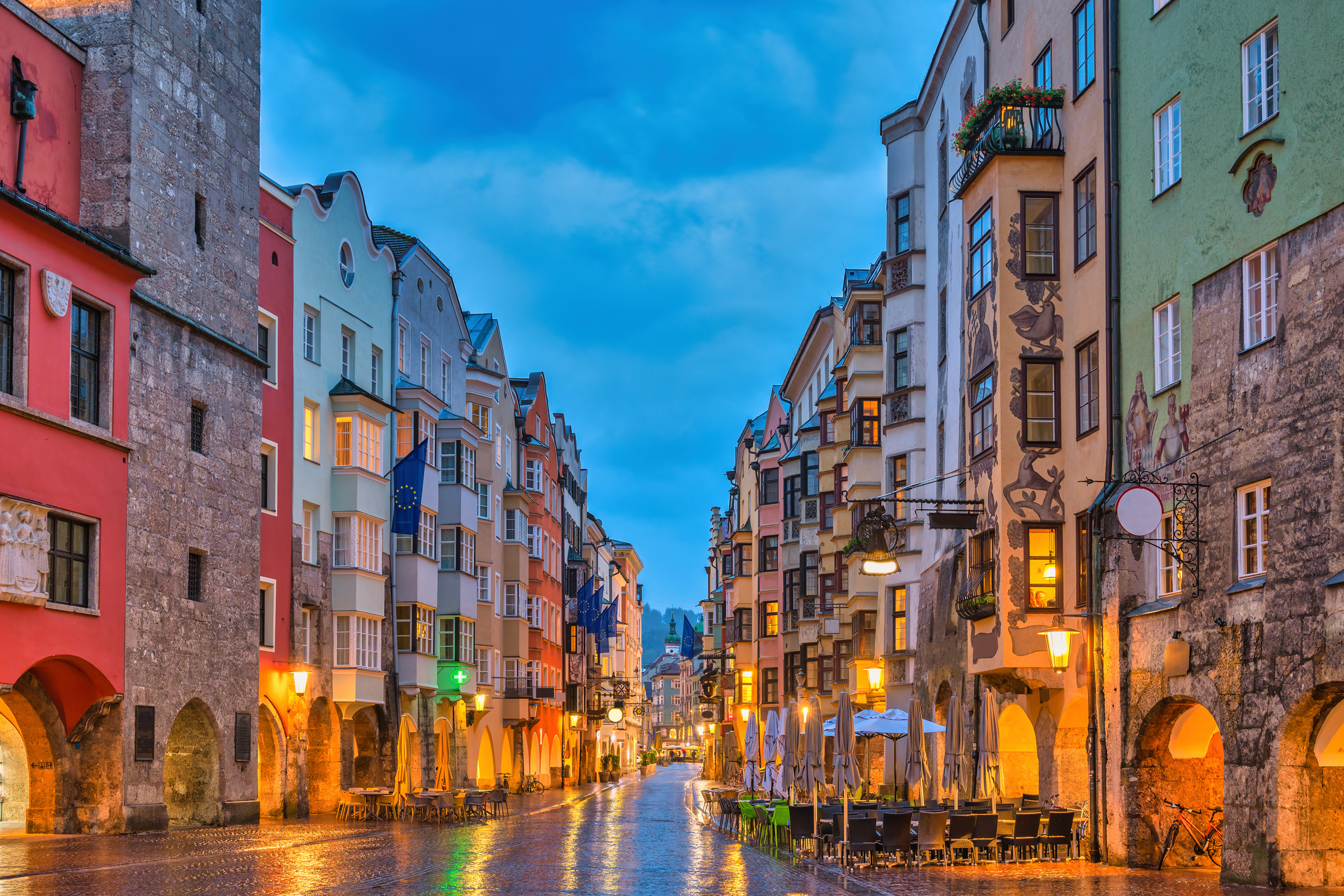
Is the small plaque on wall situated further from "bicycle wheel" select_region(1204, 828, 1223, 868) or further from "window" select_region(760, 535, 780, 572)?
"window" select_region(760, 535, 780, 572)

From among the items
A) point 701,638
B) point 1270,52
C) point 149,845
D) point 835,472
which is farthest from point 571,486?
point 1270,52

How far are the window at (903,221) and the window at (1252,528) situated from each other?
26.8 m

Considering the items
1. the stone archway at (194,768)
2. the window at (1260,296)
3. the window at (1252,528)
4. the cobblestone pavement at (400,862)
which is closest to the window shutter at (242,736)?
the stone archway at (194,768)

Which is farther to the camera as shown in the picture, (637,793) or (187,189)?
(637,793)

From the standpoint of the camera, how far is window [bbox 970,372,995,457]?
30.0 metres

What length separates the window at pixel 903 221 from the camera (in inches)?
1875

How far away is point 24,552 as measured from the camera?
91.7ft

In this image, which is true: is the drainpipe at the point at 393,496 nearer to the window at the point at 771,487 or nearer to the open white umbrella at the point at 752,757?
the open white umbrella at the point at 752,757

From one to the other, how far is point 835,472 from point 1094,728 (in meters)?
30.5

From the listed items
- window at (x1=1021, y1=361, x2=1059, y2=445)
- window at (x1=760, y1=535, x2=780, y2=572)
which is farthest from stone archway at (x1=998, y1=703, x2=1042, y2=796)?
window at (x1=760, y1=535, x2=780, y2=572)

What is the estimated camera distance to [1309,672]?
19.5 meters

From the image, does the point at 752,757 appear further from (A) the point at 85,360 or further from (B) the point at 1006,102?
(A) the point at 85,360

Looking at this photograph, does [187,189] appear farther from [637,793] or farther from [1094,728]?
[637,793]

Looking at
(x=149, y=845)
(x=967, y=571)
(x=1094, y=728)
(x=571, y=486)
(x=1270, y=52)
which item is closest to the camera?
(x=1270, y=52)
